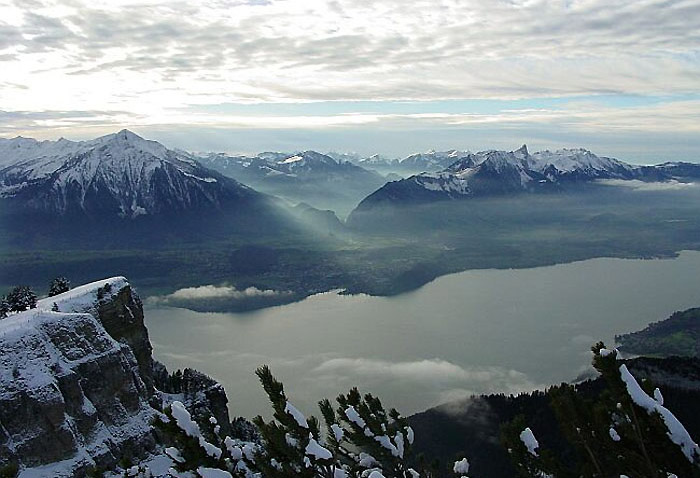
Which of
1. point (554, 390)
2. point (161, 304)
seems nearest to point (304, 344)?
point (161, 304)

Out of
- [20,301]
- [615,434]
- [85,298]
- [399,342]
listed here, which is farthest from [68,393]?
[399,342]

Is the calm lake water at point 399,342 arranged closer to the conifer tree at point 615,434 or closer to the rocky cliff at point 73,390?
the rocky cliff at point 73,390

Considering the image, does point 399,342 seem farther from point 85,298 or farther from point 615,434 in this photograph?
point 615,434

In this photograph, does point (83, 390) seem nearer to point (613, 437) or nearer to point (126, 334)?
point (126, 334)

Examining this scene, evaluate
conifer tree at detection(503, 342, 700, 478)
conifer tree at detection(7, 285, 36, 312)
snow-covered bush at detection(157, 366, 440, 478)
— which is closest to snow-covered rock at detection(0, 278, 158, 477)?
conifer tree at detection(7, 285, 36, 312)

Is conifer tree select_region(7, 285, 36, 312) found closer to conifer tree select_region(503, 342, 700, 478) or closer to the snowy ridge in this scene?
the snowy ridge
